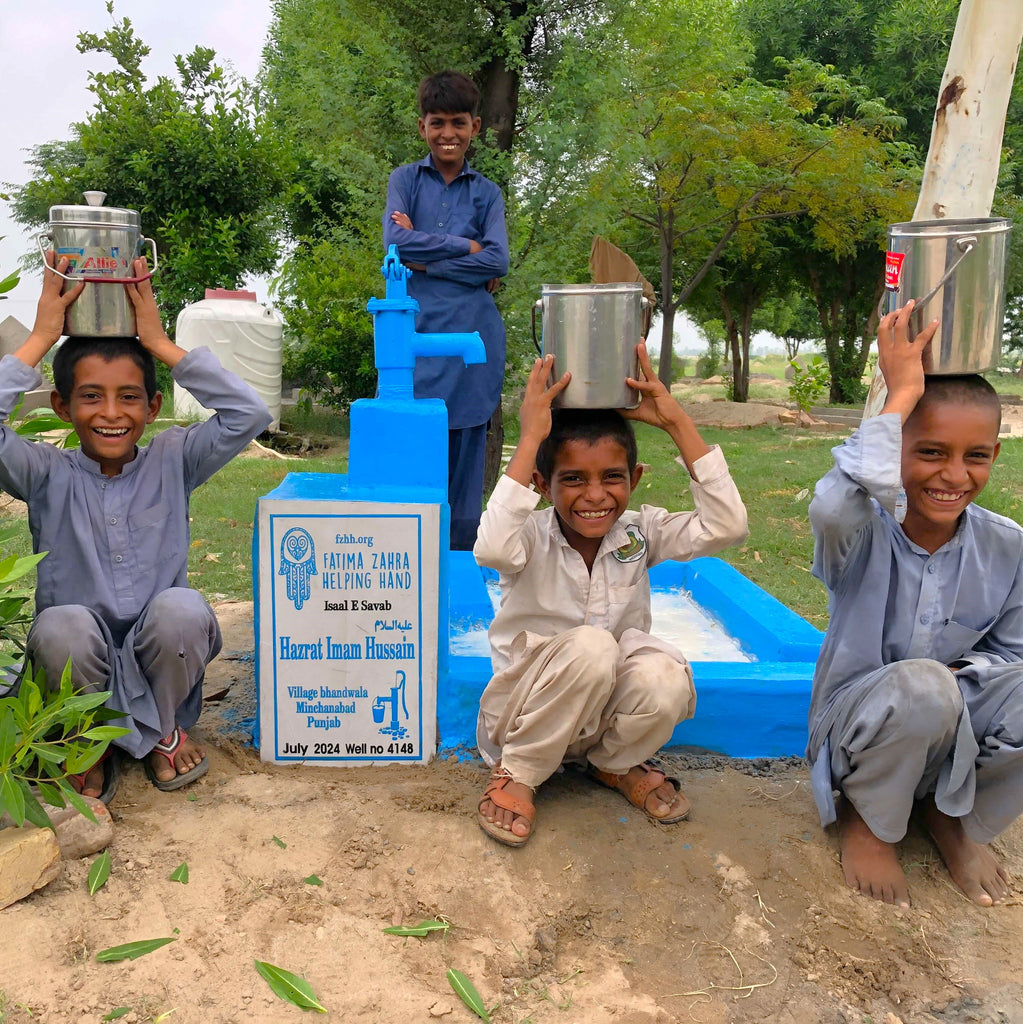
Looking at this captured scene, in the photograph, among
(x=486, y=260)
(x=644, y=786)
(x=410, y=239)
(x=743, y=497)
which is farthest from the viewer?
(x=743, y=497)

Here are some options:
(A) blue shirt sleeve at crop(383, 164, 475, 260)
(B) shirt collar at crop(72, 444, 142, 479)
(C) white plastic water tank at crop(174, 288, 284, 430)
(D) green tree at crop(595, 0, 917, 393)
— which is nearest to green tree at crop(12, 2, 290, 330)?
(C) white plastic water tank at crop(174, 288, 284, 430)

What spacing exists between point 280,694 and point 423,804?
1.58 feet

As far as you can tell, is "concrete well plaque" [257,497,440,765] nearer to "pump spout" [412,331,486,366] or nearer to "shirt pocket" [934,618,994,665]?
"pump spout" [412,331,486,366]

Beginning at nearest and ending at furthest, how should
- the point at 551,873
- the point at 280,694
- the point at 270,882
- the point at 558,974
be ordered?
the point at 558,974
the point at 270,882
the point at 551,873
the point at 280,694

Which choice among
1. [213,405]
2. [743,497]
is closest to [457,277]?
[213,405]

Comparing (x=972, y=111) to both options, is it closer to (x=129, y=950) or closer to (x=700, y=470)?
(x=700, y=470)

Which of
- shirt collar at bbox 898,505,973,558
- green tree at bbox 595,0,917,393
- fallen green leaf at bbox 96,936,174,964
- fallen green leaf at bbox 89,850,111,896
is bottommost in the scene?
fallen green leaf at bbox 96,936,174,964

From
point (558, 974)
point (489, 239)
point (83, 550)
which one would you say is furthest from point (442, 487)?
point (489, 239)

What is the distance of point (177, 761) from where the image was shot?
2.32m

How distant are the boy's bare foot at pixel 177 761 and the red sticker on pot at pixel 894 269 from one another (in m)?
1.86

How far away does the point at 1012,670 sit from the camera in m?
2.03

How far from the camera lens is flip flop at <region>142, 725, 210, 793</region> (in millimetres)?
2287

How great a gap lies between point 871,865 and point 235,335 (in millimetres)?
9121

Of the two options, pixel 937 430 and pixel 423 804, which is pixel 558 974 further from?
pixel 937 430
